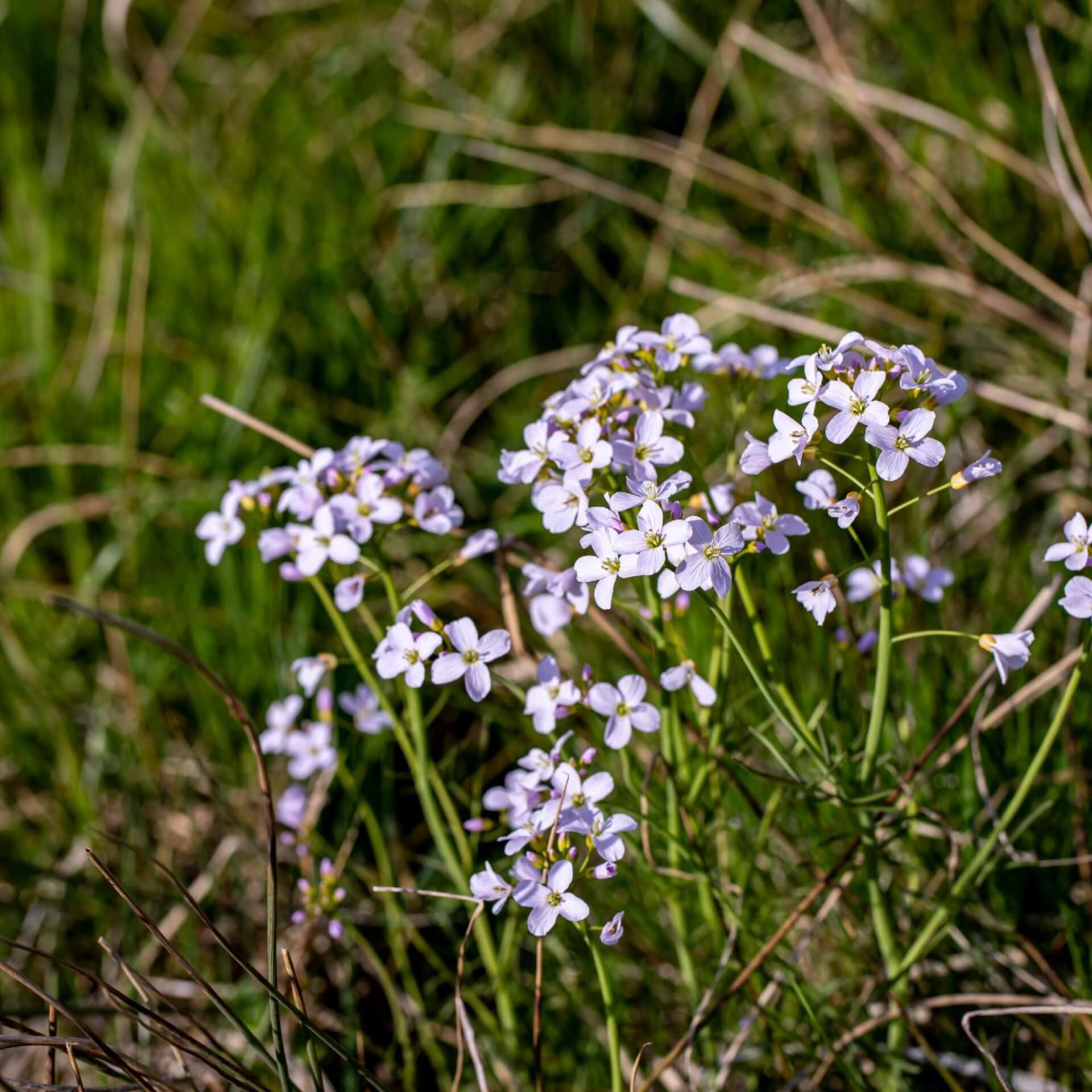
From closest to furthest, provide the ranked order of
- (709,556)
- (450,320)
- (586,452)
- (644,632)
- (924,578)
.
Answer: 1. (709,556)
2. (586,452)
3. (924,578)
4. (644,632)
5. (450,320)

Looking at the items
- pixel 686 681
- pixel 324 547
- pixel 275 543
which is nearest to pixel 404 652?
pixel 324 547

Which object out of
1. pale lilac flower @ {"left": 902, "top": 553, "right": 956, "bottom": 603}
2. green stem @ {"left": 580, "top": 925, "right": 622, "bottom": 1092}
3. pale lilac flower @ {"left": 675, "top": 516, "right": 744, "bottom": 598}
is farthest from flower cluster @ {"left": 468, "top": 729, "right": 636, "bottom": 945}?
pale lilac flower @ {"left": 902, "top": 553, "right": 956, "bottom": 603}

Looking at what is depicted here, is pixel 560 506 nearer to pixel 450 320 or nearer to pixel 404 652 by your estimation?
pixel 404 652

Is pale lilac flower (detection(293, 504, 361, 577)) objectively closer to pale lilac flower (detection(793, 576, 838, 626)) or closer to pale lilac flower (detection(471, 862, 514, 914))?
pale lilac flower (detection(471, 862, 514, 914))

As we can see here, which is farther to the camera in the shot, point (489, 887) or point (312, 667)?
point (312, 667)

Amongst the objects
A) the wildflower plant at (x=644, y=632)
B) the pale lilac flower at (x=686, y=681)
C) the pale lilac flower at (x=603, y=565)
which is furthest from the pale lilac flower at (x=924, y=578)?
the pale lilac flower at (x=603, y=565)

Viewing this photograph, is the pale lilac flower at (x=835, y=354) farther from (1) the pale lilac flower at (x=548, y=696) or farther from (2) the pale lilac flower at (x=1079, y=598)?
(1) the pale lilac flower at (x=548, y=696)

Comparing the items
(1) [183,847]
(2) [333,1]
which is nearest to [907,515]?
(1) [183,847]
